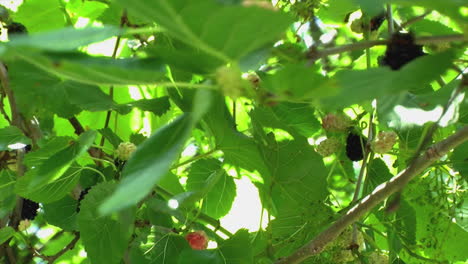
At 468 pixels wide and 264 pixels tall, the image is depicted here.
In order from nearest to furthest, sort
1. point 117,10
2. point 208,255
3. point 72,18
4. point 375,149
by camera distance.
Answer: point 208,255 < point 375,149 < point 117,10 < point 72,18

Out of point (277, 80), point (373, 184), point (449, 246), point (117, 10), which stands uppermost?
point (117, 10)

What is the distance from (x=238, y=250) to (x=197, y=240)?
0.07 m

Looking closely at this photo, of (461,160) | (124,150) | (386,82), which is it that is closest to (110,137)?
(124,150)

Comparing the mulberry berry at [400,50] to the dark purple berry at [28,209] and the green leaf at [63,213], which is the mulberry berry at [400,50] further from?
the dark purple berry at [28,209]

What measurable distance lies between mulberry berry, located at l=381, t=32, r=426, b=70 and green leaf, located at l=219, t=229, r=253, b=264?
0.44 metres

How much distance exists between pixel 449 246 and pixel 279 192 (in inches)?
11.8

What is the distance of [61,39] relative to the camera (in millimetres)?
418

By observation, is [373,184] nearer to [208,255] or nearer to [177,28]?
[208,255]

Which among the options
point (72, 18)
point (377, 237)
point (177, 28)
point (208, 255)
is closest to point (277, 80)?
point (177, 28)

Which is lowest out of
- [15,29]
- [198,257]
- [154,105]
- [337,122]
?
[198,257]

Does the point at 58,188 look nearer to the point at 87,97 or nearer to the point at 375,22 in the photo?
the point at 87,97

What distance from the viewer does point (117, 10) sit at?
133 centimetres

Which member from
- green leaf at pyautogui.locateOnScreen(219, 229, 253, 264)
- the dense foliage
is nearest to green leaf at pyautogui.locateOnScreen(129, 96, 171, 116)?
the dense foliage

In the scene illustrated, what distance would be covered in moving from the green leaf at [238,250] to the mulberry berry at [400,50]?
436mm
